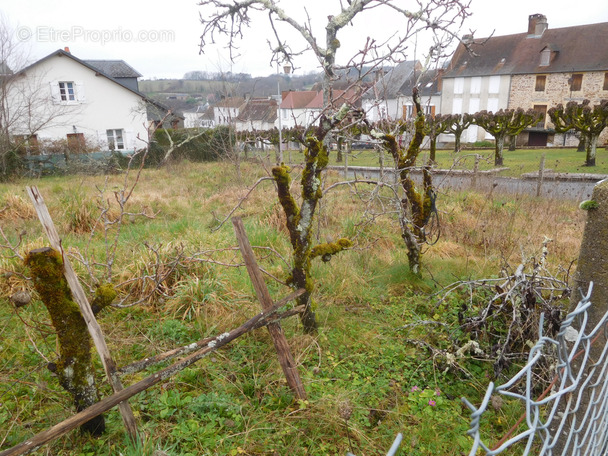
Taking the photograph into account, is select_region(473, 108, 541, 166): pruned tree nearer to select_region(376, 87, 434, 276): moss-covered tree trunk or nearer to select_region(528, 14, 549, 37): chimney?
select_region(528, 14, 549, 37): chimney

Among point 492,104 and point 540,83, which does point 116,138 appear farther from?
point 540,83

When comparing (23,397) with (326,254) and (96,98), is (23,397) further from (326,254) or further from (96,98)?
(96,98)

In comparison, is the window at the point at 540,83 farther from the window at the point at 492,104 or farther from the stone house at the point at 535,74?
the window at the point at 492,104

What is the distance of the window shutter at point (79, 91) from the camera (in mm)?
23734

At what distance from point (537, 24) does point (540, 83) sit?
17.6 feet

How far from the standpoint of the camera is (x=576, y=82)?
95.2 feet

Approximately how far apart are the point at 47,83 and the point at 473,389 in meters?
27.5

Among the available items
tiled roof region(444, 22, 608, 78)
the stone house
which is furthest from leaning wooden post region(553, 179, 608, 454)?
the stone house

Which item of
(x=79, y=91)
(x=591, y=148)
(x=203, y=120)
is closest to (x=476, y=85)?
(x=591, y=148)

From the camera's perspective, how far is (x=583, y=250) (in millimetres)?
1795

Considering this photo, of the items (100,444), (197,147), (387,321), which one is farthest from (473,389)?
(197,147)

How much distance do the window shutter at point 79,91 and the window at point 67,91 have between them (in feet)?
0.78

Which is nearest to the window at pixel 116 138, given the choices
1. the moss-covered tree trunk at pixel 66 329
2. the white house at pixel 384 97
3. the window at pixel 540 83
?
the white house at pixel 384 97

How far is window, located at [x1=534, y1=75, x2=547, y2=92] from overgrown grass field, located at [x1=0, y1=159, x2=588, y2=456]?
99.3 ft
